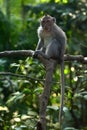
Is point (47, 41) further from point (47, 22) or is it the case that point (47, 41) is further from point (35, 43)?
point (35, 43)

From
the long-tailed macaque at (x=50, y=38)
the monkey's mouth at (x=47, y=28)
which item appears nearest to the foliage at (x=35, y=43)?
the long-tailed macaque at (x=50, y=38)

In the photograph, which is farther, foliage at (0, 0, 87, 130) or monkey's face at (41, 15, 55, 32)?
foliage at (0, 0, 87, 130)

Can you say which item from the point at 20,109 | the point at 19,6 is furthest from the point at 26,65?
the point at 19,6

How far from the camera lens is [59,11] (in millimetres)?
6195

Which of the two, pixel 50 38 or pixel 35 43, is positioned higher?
pixel 50 38

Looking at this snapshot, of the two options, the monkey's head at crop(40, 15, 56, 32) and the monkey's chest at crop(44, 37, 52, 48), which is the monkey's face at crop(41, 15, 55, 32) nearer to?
the monkey's head at crop(40, 15, 56, 32)

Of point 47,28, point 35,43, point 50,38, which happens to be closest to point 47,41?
point 50,38

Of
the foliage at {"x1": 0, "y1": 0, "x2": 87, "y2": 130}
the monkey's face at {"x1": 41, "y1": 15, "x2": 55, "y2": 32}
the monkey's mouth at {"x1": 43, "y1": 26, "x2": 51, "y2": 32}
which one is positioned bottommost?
the foliage at {"x1": 0, "y1": 0, "x2": 87, "y2": 130}

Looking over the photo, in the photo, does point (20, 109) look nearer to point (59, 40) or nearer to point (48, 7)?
point (59, 40)

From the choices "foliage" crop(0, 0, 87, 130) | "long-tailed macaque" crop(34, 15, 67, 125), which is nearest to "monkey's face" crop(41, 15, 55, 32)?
"long-tailed macaque" crop(34, 15, 67, 125)

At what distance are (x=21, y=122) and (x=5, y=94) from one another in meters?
2.16

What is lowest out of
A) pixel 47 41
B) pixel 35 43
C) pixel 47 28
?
pixel 35 43

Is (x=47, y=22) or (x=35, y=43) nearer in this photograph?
(x=47, y=22)

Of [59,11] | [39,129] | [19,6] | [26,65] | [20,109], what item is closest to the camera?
[39,129]
